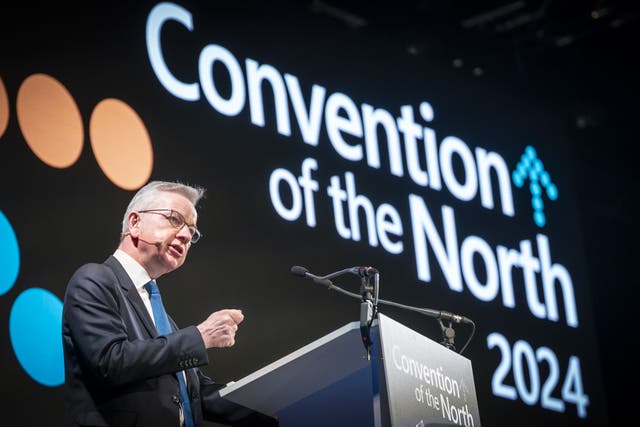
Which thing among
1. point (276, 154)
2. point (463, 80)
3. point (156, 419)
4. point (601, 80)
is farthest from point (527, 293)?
point (156, 419)

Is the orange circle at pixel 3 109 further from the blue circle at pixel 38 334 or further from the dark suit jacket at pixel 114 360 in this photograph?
the dark suit jacket at pixel 114 360


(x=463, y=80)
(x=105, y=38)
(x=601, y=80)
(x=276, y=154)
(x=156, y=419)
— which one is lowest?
(x=156, y=419)

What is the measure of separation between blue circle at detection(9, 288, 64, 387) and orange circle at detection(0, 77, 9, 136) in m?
0.69

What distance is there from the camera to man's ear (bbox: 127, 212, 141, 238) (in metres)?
3.32

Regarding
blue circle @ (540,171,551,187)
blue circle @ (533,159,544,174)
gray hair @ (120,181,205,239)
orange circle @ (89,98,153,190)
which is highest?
blue circle @ (533,159,544,174)

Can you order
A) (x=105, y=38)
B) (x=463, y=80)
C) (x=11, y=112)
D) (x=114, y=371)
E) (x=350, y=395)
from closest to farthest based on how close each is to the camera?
(x=114, y=371) < (x=350, y=395) < (x=11, y=112) < (x=105, y=38) < (x=463, y=80)

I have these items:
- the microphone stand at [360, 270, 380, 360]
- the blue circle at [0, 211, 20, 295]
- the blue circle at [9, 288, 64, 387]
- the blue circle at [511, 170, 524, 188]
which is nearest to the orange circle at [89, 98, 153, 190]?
the blue circle at [0, 211, 20, 295]

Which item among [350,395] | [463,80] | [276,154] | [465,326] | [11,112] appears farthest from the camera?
[463,80]

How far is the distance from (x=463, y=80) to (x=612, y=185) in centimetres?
220

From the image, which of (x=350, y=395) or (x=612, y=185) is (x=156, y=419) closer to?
(x=350, y=395)

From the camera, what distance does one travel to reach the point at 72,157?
4.25 meters

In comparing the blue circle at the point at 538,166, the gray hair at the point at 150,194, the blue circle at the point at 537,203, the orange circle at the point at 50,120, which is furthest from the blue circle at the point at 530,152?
the gray hair at the point at 150,194

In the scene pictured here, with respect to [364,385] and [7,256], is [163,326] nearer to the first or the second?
[364,385]

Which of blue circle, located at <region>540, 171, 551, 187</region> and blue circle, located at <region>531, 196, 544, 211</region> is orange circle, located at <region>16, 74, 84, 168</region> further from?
blue circle, located at <region>540, 171, 551, 187</region>
